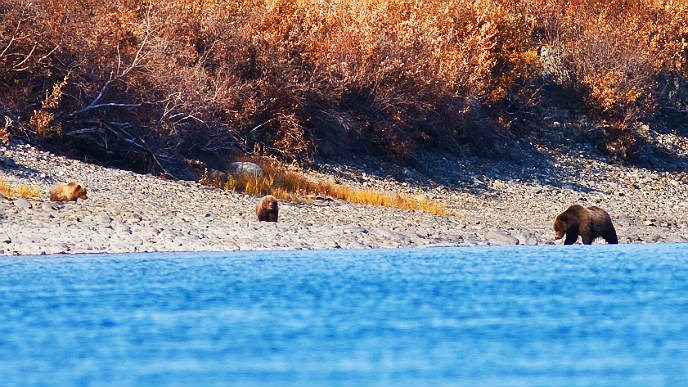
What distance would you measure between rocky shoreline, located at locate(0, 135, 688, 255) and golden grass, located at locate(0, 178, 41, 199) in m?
0.23

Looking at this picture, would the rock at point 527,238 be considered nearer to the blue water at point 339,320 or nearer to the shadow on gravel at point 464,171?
the blue water at point 339,320

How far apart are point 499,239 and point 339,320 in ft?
26.6

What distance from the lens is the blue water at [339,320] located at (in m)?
7.53

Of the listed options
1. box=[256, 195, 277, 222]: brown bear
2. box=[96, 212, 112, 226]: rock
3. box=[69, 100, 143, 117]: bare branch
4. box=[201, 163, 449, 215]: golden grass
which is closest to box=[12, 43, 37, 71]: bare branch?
box=[69, 100, 143, 117]: bare branch

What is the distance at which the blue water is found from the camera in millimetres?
7531

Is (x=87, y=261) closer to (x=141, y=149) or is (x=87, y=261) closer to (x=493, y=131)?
(x=141, y=149)

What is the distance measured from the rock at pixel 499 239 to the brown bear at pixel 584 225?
0.66m

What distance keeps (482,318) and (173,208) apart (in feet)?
27.2

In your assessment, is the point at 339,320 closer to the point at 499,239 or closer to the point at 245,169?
the point at 499,239

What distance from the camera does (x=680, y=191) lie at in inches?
1013

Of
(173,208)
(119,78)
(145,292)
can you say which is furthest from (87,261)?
(119,78)

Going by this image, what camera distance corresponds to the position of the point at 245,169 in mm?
20766

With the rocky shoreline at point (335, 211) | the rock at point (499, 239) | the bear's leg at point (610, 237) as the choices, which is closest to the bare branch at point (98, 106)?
the rocky shoreline at point (335, 211)

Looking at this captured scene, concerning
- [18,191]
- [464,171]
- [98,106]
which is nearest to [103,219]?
[18,191]
